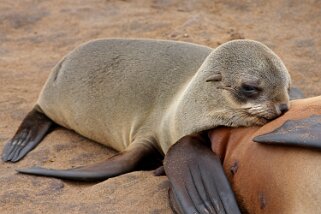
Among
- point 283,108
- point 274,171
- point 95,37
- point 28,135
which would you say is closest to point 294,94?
point 283,108

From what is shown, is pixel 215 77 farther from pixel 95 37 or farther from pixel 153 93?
pixel 95 37

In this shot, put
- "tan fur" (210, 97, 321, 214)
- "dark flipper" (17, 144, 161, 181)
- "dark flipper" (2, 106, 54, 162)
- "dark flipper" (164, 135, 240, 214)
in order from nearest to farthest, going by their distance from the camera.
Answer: "tan fur" (210, 97, 321, 214) → "dark flipper" (164, 135, 240, 214) → "dark flipper" (17, 144, 161, 181) → "dark flipper" (2, 106, 54, 162)

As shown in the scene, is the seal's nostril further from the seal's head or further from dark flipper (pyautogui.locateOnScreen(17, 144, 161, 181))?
dark flipper (pyautogui.locateOnScreen(17, 144, 161, 181))

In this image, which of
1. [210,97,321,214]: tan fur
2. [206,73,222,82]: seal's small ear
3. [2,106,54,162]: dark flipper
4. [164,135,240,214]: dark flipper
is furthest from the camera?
[2,106,54,162]: dark flipper

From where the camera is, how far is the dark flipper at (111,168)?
12.7 feet

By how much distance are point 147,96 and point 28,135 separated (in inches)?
35.1

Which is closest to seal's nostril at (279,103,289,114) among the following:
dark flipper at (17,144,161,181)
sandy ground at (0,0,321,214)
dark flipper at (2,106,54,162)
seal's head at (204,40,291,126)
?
seal's head at (204,40,291,126)

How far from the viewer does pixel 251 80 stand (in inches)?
140

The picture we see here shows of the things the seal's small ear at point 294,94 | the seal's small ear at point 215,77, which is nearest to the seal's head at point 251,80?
the seal's small ear at point 215,77

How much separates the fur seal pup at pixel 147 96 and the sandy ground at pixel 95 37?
0.45ft

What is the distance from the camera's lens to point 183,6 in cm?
768

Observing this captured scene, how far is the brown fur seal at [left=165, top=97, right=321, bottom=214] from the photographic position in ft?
9.48

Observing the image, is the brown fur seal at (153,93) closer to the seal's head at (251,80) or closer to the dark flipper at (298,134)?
the seal's head at (251,80)

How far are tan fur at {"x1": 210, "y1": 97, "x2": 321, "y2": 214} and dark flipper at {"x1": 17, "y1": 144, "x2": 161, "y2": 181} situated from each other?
662mm
